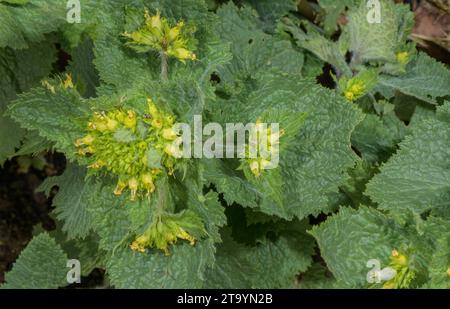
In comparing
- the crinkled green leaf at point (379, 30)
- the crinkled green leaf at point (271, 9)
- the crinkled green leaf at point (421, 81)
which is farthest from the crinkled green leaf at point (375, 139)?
the crinkled green leaf at point (271, 9)

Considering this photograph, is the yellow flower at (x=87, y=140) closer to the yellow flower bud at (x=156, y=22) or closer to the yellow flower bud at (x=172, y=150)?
the yellow flower bud at (x=172, y=150)

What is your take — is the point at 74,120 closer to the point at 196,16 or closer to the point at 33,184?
the point at 196,16

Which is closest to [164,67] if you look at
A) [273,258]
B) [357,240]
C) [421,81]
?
[357,240]

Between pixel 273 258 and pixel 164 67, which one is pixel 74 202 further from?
pixel 273 258

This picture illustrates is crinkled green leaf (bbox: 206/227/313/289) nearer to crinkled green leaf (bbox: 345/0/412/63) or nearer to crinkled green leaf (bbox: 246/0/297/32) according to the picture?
crinkled green leaf (bbox: 345/0/412/63)

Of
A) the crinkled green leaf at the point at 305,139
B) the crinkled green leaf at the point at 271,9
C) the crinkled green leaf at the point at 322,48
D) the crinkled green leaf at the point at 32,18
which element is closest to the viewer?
the crinkled green leaf at the point at 305,139

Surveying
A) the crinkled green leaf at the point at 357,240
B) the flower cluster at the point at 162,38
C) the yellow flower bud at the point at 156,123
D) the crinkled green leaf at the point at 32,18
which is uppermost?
the crinkled green leaf at the point at 32,18

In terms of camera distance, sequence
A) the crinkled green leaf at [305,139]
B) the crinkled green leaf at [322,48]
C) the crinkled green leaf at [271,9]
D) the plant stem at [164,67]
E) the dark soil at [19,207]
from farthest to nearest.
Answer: the dark soil at [19,207]
the crinkled green leaf at [271,9]
the crinkled green leaf at [322,48]
the crinkled green leaf at [305,139]
the plant stem at [164,67]

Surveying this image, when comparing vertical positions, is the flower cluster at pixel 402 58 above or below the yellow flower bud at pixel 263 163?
above
